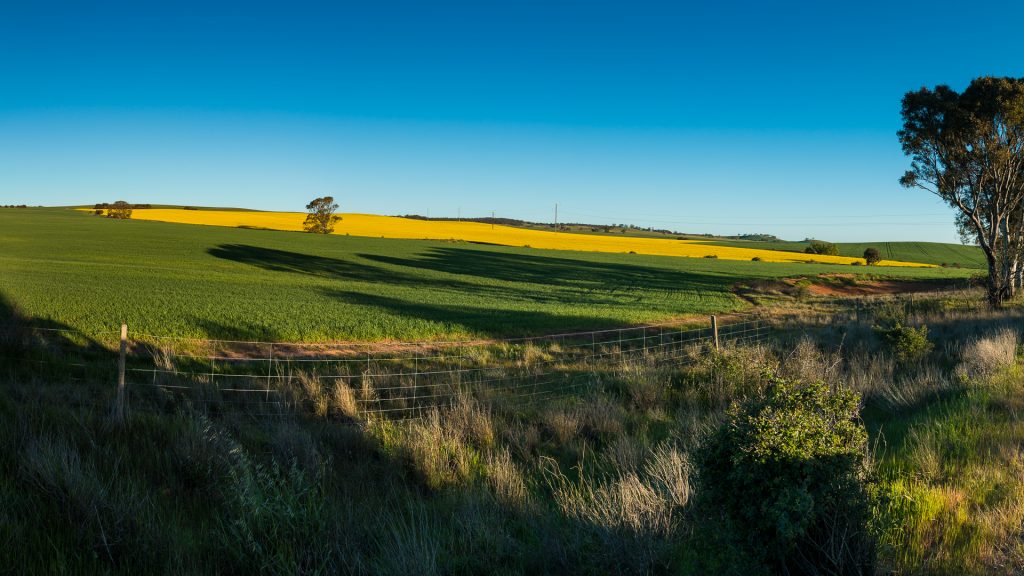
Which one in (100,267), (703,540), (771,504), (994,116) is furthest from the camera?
(100,267)

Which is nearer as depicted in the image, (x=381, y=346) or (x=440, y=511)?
(x=440, y=511)

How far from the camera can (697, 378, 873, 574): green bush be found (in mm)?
3373

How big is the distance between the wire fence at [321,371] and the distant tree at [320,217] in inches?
3100

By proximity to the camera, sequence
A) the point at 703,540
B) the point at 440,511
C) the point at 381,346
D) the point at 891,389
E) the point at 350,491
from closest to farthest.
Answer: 1. the point at 703,540
2. the point at 440,511
3. the point at 350,491
4. the point at 891,389
5. the point at 381,346

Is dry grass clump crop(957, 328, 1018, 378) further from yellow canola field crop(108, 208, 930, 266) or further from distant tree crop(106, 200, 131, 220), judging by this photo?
distant tree crop(106, 200, 131, 220)

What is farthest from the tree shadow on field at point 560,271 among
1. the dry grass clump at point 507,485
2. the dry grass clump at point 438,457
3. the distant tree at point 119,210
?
the distant tree at point 119,210

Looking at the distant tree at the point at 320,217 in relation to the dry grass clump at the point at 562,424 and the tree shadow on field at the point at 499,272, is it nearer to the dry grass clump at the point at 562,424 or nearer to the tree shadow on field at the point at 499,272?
the tree shadow on field at the point at 499,272

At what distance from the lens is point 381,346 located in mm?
17984

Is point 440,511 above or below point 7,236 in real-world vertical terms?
below

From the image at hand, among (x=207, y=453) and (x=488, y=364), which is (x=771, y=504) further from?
(x=488, y=364)

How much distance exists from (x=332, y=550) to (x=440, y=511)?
46.8 inches

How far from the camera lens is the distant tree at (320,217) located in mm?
91188

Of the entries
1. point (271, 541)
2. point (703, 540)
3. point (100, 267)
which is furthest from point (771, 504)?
point (100, 267)

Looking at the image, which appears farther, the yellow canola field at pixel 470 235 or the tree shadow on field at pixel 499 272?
the yellow canola field at pixel 470 235
